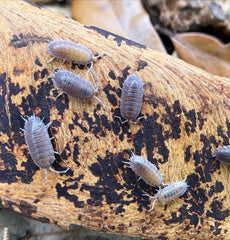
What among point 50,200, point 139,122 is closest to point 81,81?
point 139,122

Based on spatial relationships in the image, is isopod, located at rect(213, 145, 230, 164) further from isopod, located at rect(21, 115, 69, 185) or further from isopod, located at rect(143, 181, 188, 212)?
isopod, located at rect(21, 115, 69, 185)

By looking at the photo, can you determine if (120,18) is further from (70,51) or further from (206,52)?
(70,51)

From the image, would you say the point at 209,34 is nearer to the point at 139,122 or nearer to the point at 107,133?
the point at 139,122

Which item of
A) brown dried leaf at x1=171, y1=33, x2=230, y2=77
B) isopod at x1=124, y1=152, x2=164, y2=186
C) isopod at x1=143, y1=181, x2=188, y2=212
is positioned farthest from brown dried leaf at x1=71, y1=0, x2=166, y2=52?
isopod at x1=143, y1=181, x2=188, y2=212

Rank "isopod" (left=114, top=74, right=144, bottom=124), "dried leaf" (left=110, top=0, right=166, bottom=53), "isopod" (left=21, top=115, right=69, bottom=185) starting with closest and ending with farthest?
"isopod" (left=21, top=115, right=69, bottom=185) < "isopod" (left=114, top=74, right=144, bottom=124) < "dried leaf" (left=110, top=0, right=166, bottom=53)

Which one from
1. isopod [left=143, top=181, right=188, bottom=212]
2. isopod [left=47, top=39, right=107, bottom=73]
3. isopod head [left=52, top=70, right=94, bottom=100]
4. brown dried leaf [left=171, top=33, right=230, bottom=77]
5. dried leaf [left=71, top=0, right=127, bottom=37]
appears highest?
dried leaf [left=71, top=0, right=127, bottom=37]

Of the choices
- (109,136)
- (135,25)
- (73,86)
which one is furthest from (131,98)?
(135,25)

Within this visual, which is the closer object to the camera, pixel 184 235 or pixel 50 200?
pixel 50 200
